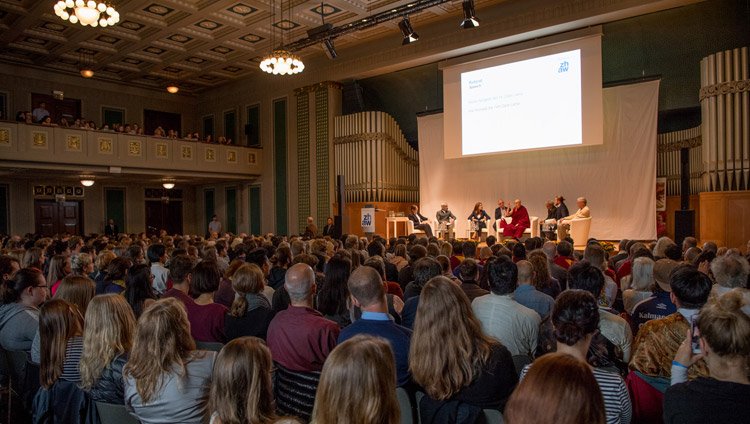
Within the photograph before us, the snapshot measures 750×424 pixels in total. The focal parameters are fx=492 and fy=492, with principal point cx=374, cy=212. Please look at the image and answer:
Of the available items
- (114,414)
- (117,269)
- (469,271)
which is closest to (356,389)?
(114,414)

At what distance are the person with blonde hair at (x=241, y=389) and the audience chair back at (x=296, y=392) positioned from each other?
0.84 metres

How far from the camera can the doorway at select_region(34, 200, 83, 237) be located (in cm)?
1519

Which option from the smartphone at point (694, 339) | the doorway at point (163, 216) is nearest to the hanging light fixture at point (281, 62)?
the smartphone at point (694, 339)

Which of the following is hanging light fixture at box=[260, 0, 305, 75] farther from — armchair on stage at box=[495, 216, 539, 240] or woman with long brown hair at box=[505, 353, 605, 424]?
woman with long brown hair at box=[505, 353, 605, 424]

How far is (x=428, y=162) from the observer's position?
1401 cm

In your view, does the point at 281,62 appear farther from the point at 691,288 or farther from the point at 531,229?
the point at 691,288

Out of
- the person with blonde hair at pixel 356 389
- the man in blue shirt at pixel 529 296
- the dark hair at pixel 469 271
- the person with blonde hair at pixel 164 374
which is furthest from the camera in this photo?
the dark hair at pixel 469 271

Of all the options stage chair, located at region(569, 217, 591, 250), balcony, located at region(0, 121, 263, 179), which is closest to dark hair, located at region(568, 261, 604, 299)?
stage chair, located at region(569, 217, 591, 250)

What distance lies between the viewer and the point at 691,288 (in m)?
2.33

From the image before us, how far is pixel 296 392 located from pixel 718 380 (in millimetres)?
1790

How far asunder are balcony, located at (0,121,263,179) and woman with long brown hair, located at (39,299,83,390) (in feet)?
37.3

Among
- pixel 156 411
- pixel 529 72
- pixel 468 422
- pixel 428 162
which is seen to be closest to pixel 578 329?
pixel 468 422

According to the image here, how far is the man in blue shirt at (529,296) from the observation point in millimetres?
3234

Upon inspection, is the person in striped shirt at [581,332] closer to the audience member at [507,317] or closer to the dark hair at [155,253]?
the audience member at [507,317]
